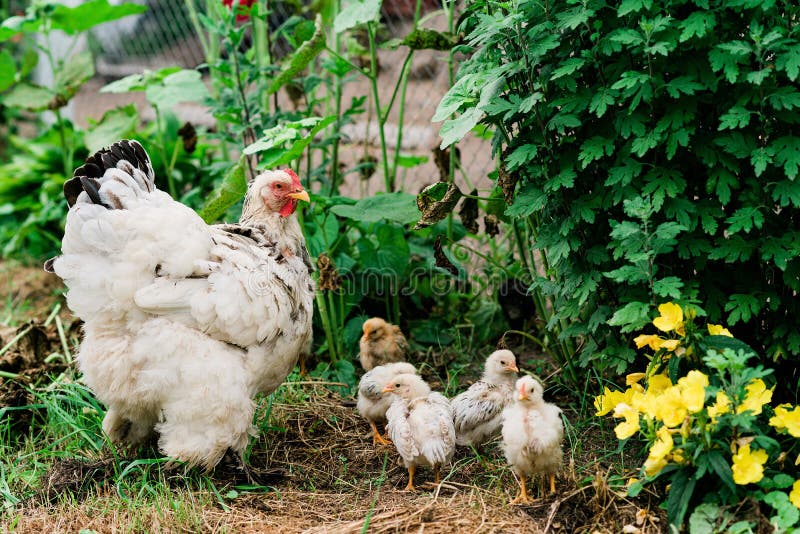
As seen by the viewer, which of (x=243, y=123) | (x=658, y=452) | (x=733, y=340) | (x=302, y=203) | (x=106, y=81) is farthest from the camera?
(x=106, y=81)

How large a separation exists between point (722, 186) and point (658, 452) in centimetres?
110

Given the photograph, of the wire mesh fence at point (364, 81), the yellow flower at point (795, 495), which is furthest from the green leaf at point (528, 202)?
the wire mesh fence at point (364, 81)

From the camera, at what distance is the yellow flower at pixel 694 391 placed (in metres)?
2.88

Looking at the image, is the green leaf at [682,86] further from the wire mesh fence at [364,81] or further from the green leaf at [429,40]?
the wire mesh fence at [364,81]

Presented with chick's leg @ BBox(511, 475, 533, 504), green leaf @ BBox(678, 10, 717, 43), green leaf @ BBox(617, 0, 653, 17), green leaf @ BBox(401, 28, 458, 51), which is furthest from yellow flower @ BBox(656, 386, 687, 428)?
green leaf @ BBox(401, 28, 458, 51)

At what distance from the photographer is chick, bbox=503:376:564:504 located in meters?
3.19

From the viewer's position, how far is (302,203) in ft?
14.9

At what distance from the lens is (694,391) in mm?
2902

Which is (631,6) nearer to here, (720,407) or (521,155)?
(521,155)

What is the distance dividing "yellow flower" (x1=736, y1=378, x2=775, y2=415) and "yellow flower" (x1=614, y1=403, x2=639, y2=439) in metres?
0.37

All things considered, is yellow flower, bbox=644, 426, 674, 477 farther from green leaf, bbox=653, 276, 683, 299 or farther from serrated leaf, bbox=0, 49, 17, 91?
serrated leaf, bbox=0, 49, 17, 91

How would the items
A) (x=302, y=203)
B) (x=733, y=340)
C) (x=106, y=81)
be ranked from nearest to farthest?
1. (x=733, y=340)
2. (x=302, y=203)
3. (x=106, y=81)

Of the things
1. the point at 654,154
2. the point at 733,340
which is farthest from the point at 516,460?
the point at 654,154

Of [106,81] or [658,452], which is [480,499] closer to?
[658,452]
